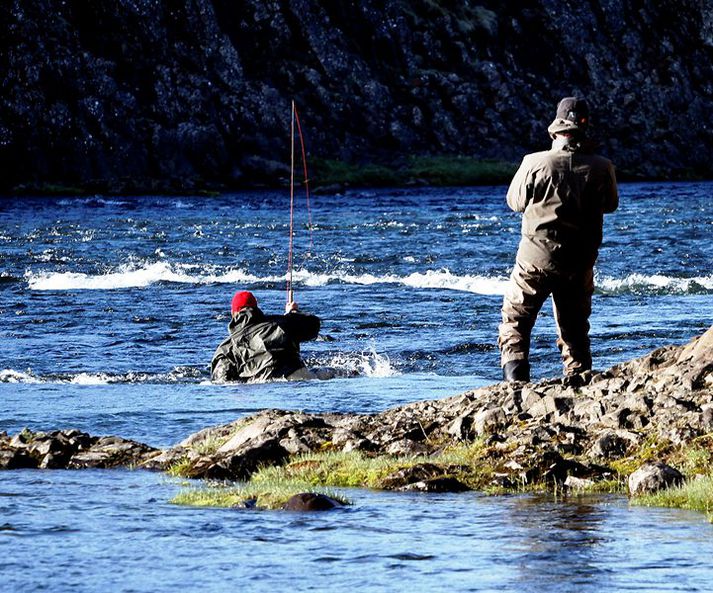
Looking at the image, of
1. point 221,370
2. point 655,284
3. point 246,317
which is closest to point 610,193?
point 246,317

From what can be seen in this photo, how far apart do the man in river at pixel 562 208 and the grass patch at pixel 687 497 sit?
2.88m

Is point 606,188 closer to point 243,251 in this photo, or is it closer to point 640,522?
point 640,522

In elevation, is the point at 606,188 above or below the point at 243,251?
above

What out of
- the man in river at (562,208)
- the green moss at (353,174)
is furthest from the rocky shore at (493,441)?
the green moss at (353,174)

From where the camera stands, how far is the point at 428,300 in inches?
917

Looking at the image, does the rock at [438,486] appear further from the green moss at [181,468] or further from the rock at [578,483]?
the green moss at [181,468]

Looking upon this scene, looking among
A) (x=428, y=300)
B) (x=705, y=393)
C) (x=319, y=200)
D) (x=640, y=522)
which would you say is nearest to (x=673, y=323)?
(x=428, y=300)

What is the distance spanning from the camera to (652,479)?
7227 mm

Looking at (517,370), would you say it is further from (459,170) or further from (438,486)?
(459,170)

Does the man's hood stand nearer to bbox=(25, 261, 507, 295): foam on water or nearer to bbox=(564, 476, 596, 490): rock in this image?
bbox=(564, 476, 596, 490): rock

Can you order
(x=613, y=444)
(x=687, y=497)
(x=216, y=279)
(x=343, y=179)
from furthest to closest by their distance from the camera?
(x=343, y=179) < (x=216, y=279) < (x=613, y=444) < (x=687, y=497)

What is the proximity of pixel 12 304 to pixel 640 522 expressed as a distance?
61.5 feet

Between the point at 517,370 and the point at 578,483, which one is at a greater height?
the point at 517,370

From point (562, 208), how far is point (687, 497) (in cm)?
322
